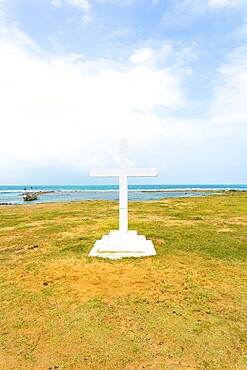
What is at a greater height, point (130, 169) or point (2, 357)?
point (130, 169)

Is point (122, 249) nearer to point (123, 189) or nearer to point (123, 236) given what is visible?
point (123, 236)

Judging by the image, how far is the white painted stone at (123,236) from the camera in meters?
8.06

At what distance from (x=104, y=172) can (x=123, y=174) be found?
0.67 metres

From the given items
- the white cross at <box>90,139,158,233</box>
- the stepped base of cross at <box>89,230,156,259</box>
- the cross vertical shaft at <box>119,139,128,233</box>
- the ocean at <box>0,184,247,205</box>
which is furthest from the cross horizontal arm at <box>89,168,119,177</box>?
the ocean at <box>0,184,247,205</box>

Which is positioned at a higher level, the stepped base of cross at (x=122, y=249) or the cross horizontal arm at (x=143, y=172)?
Result: the cross horizontal arm at (x=143, y=172)

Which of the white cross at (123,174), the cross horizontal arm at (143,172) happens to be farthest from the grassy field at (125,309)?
the cross horizontal arm at (143,172)

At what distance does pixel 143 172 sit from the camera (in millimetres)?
9117

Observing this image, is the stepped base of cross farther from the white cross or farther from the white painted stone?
the white cross

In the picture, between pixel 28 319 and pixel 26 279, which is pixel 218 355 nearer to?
pixel 28 319

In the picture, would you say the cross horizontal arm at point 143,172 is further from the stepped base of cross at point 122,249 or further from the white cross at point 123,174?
the stepped base of cross at point 122,249

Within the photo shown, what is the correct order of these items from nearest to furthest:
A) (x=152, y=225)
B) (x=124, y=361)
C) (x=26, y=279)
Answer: (x=124, y=361)
(x=26, y=279)
(x=152, y=225)

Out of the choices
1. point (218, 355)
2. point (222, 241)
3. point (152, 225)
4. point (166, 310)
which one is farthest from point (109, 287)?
point (152, 225)

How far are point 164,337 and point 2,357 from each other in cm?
224

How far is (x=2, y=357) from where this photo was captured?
11.7 feet
